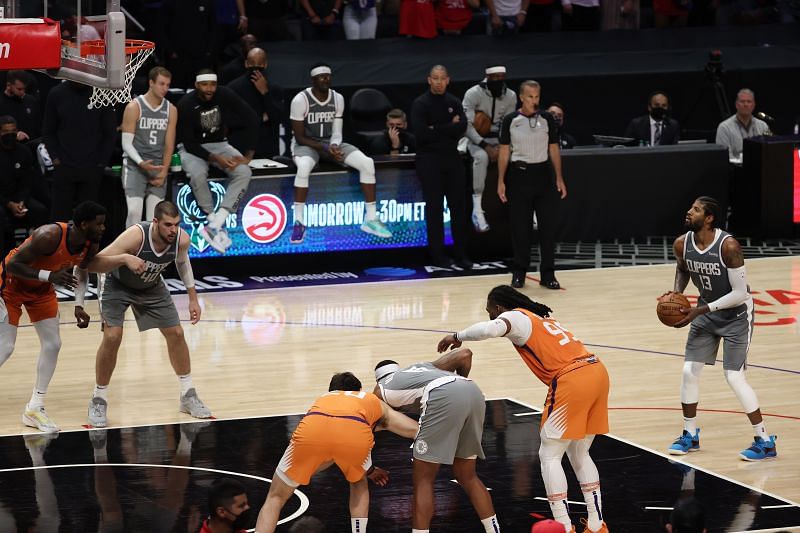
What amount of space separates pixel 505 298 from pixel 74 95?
7.99 m

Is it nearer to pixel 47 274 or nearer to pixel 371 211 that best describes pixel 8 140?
pixel 371 211

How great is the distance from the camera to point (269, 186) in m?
15.9

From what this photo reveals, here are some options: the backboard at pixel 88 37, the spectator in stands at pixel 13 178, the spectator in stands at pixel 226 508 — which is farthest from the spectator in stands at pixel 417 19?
the spectator in stands at pixel 226 508

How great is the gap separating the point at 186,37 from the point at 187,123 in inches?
110

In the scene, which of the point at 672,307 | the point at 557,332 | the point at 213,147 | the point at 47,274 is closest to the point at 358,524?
the point at 557,332

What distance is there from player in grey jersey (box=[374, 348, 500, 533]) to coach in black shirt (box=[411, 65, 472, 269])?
819cm

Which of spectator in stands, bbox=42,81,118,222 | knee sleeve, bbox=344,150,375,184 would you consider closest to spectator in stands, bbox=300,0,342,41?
knee sleeve, bbox=344,150,375,184

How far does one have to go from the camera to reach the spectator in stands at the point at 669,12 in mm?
21250

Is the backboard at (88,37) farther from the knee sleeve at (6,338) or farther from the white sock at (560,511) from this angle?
the white sock at (560,511)

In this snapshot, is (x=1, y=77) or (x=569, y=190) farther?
(x=569, y=190)

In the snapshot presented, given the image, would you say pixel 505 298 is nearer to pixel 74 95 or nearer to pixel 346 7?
pixel 74 95

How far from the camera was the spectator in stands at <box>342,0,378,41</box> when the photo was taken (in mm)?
19359

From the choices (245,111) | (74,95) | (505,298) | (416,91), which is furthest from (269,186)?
(505,298)

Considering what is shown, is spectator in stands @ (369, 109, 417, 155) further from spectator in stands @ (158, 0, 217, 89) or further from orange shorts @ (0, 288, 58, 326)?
orange shorts @ (0, 288, 58, 326)
